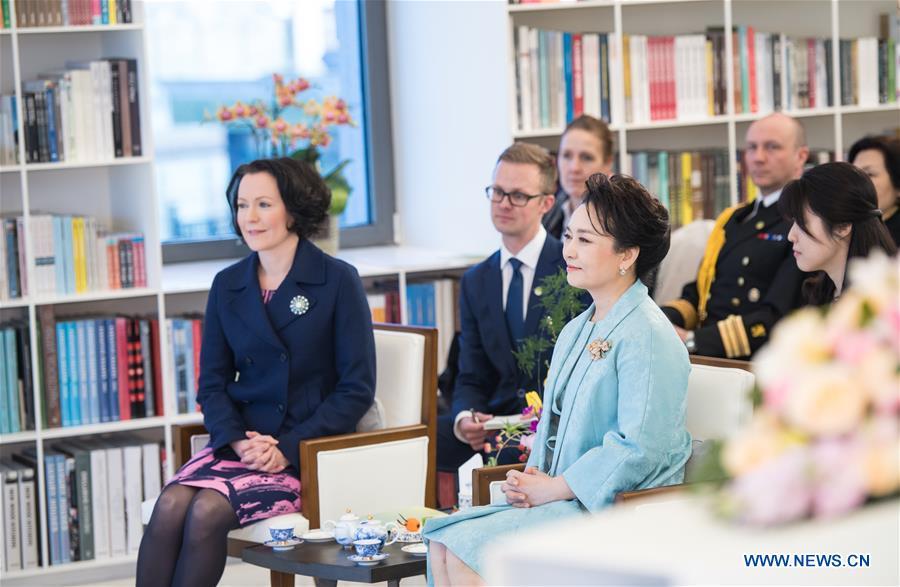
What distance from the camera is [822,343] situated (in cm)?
107

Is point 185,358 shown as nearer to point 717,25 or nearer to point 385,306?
point 385,306

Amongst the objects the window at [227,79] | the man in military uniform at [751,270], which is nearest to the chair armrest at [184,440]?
the window at [227,79]

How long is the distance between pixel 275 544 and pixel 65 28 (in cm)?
196

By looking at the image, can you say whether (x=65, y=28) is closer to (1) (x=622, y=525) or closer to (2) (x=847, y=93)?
(2) (x=847, y=93)

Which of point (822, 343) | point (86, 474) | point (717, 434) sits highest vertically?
point (822, 343)

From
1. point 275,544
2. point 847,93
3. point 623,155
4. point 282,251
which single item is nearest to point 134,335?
point 282,251

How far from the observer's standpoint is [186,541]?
10.6ft

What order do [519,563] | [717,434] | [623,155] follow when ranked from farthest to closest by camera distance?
[623,155] < [717,434] < [519,563]

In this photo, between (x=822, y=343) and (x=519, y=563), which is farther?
(x=519, y=563)

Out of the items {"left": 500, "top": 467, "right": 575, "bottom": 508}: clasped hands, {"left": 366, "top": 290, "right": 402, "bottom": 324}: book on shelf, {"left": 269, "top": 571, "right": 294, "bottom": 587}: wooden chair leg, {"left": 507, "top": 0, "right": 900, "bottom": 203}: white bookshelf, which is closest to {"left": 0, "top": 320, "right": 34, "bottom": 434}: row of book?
{"left": 366, "top": 290, "right": 402, "bottom": 324}: book on shelf

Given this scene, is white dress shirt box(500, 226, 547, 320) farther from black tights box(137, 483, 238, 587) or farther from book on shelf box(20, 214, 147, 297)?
book on shelf box(20, 214, 147, 297)

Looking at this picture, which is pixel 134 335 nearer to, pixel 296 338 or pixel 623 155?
pixel 296 338

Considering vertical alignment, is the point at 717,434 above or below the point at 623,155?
below

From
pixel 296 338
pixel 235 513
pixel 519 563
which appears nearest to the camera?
pixel 519 563
